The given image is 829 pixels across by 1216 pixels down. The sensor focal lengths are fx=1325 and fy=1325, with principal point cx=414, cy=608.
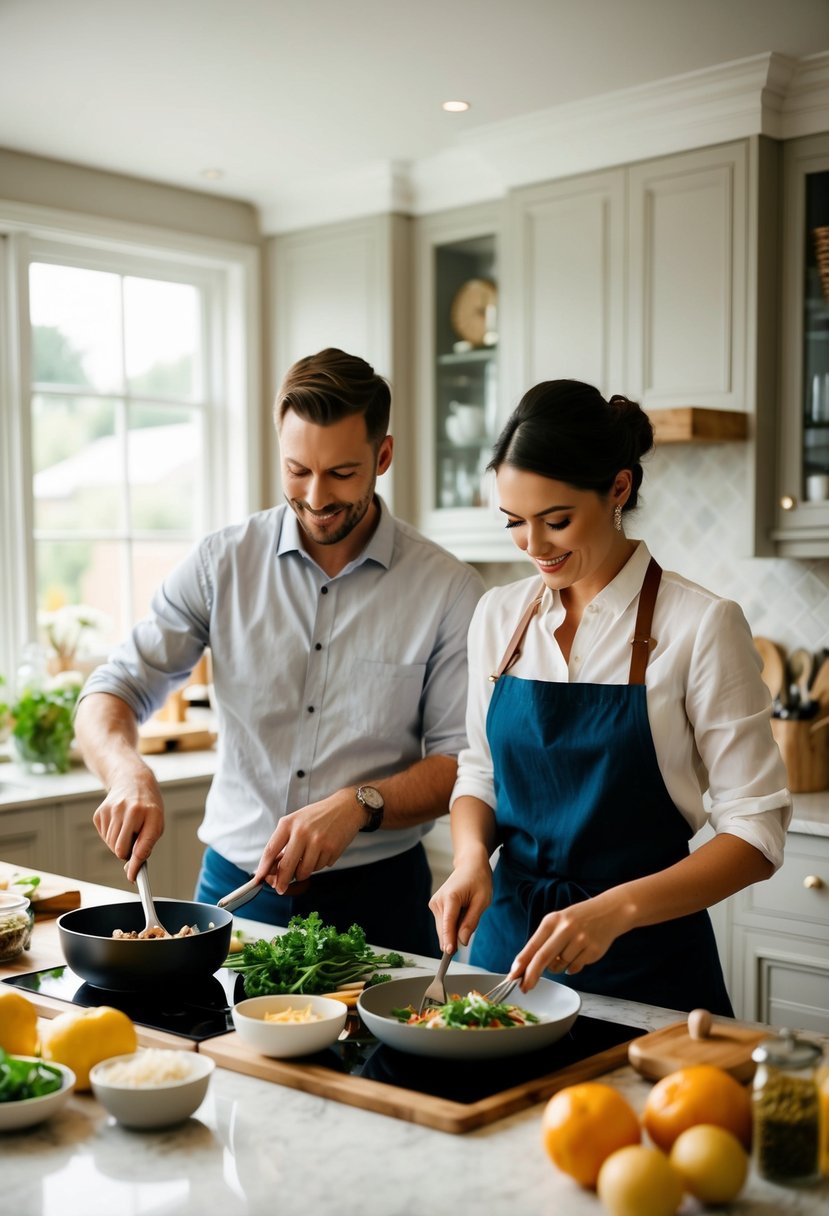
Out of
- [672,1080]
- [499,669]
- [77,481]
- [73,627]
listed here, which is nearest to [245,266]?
[77,481]

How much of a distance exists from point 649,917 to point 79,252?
Result: 3483 millimetres

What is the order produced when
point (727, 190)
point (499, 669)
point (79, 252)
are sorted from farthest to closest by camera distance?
1. point (79, 252)
2. point (727, 190)
3. point (499, 669)

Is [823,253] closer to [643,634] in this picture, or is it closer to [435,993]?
[643,634]

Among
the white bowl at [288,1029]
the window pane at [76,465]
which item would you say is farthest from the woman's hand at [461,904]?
the window pane at [76,465]

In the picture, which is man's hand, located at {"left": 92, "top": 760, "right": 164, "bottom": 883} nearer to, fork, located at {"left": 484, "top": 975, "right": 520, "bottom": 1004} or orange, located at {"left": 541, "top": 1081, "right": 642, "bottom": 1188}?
fork, located at {"left": 484, "top": 975, "right": 520, "bottom": 1004}

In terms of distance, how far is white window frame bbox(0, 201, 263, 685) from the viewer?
13.9ft

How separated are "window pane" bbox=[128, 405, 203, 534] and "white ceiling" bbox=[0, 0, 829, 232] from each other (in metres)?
0.93

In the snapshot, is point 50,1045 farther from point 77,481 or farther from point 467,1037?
point 77,481

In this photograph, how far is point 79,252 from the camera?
14.5ft

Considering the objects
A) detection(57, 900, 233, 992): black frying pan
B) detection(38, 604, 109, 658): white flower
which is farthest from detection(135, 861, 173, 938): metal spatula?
detection(38, 604, 109, 658): white flower

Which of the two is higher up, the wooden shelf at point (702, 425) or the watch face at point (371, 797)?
the wooden shelf at point (702, 425)

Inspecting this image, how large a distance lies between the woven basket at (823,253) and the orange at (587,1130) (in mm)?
2714

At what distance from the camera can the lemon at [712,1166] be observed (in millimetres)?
1147

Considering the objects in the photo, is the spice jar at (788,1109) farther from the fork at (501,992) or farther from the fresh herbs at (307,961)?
the fresh herbs at (307,961)
